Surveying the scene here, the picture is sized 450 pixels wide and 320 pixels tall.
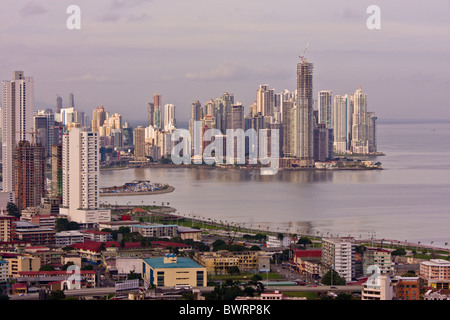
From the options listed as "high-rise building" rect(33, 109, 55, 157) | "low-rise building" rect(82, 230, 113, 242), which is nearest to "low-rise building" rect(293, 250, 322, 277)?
"low-rise building" rect(82, 230, 113, 242)

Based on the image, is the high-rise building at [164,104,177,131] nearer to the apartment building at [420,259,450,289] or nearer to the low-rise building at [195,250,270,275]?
the low-rise building at [195,250,270,275]

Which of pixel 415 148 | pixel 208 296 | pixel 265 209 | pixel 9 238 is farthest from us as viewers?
pixel 415 148

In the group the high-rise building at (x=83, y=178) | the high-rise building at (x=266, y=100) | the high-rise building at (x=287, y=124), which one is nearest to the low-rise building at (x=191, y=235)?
the high-rise building at (x=83, y=178)

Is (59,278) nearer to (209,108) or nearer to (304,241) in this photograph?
(304,241)

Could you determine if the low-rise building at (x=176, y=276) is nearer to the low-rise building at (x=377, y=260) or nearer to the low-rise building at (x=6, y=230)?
the low-rise building at (x=377, y=260)

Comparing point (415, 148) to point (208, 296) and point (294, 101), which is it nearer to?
point (294, 101)
